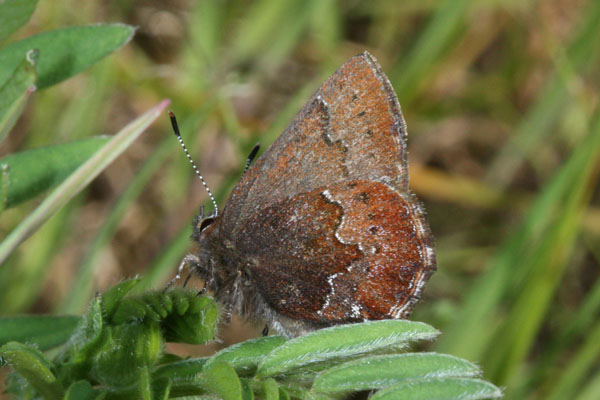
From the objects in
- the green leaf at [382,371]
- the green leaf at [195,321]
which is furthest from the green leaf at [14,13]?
the green leaf at [382,371]

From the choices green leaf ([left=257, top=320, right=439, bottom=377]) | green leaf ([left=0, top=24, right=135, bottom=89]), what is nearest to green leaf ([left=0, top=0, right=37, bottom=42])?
green leaf ([left=0, top=24, right=135, bottom=89])

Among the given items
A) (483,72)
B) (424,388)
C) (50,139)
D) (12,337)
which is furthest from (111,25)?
(483,72)

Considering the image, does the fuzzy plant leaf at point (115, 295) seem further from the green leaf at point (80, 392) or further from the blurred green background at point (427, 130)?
the blurred green background at point (427, 130)

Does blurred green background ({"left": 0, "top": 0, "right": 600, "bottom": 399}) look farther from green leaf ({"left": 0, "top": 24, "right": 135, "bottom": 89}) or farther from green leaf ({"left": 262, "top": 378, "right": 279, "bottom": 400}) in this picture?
green leaf ({"left": 262, "top": 378, "right": 279, "bottom": 400})

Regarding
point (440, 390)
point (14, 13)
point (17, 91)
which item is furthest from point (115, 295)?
point (14, 13)

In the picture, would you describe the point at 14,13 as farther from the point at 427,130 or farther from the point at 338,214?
the point at 427,130

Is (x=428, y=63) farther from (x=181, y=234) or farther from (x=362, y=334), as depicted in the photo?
(x=362, y=334)

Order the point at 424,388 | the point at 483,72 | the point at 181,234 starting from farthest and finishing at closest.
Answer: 1. the point at 483,72
2. the point at 181,234
3. the point at 424,388
